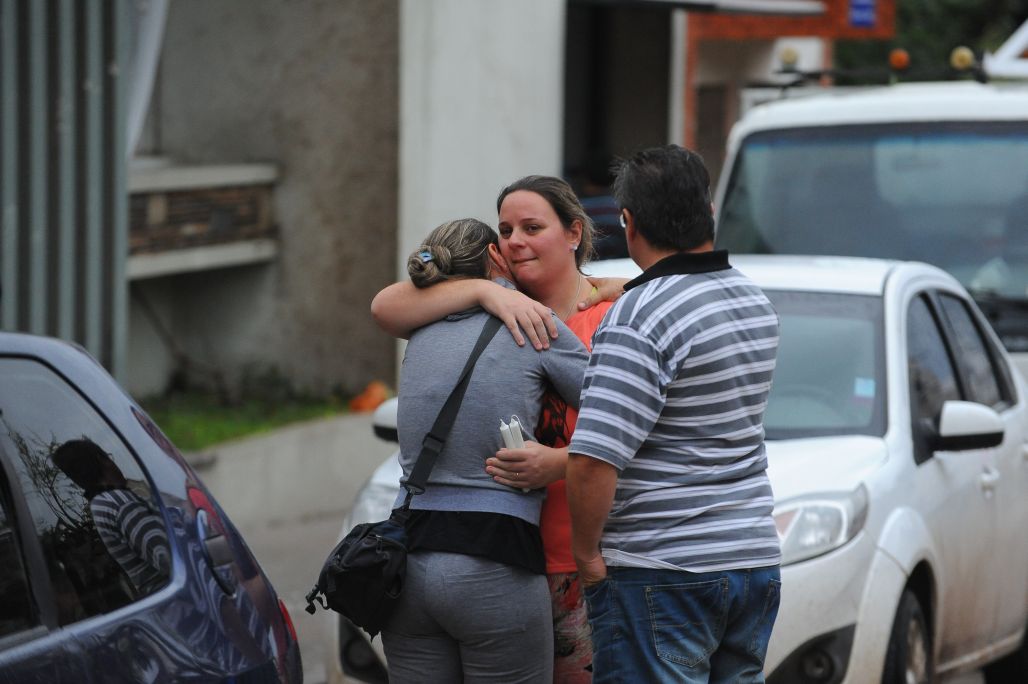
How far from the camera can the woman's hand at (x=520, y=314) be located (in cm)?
346

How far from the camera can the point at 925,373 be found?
5.89 meters

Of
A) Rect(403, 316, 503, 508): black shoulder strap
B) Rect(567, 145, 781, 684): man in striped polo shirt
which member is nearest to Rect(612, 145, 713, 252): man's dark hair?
Rect(567, 145, 781, 684): man in striped polo shirt

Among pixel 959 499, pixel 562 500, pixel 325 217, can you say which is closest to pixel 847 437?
pixel 959 499

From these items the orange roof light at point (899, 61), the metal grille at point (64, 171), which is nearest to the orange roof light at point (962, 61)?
the orange roof light at point (899, 61)

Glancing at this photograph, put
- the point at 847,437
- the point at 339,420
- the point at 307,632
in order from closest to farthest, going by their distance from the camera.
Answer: the point at 847,437, the point at 307,632, the point at 339,420

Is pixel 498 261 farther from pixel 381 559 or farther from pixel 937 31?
pixel 937 31

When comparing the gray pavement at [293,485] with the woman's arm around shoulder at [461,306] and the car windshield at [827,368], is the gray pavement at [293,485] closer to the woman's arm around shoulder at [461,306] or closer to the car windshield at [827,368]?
the car windshield at [827,368]

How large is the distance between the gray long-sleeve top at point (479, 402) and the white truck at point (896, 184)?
5023 mm

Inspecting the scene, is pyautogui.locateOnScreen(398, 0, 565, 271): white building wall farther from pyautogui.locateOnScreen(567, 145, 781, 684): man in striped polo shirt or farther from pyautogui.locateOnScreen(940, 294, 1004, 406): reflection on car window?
pyautogui.locateOnScreen(567, 145, 781, 684): man in striped polo shirt

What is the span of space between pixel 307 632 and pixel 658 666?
159 inches

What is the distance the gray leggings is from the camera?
343 cm

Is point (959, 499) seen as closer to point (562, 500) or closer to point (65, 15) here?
point (562, 500)

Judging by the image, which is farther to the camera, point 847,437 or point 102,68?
point 102,68

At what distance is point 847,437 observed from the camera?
5438 millimetres
